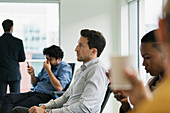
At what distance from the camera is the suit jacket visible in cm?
467

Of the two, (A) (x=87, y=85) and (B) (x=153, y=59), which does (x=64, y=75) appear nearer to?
(A) (x=87, y=85)

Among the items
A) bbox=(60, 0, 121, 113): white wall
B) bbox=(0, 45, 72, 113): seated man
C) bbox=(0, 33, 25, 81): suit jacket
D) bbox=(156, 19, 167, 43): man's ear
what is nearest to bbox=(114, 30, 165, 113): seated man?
bbox=(156, 19, 167, 43): man's ear

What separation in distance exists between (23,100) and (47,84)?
0.33 metres

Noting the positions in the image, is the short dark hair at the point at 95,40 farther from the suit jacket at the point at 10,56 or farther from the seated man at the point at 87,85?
the suit jacket at the point at 10,56

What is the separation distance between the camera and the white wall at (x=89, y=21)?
583 cm

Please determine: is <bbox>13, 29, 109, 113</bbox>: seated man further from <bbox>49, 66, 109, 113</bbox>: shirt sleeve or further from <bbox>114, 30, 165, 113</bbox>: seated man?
<bbox>114, 30, 165, 113</bbox>: seated man

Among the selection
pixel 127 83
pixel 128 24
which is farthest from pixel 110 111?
pixel 127 83

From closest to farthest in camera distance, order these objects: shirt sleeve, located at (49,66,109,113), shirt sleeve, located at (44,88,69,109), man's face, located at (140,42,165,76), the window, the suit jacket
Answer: man's face, located at (140,42,165,76) < shirt sleeve, located at (49,66,109,113) < shirt sleeve, located at (44,88,69,109) < the suit jacket < the window

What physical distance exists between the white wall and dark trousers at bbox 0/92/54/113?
2170 mm

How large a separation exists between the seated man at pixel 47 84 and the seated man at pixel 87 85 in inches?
26.6

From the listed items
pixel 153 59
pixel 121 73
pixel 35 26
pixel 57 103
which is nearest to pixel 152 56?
pixel 153 59

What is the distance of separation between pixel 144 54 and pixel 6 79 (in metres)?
3.27

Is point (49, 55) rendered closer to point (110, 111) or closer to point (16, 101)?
point (16, 101)

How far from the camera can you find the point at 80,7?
5.86 m
